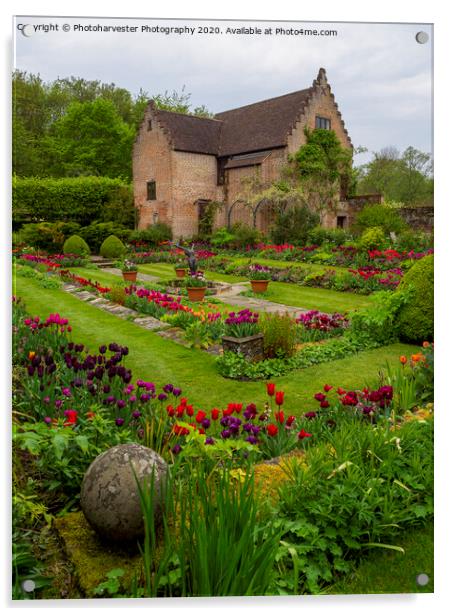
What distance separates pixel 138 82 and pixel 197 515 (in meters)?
3.13

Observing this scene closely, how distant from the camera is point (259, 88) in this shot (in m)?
3.91

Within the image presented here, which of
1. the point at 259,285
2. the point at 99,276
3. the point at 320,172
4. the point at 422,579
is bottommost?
the point at 422,579

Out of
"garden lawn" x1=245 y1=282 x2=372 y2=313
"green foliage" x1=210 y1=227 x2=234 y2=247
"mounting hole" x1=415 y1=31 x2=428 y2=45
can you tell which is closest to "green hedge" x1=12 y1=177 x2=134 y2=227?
"mounting hole" x1=415 y1=31 x2=428 y2=45

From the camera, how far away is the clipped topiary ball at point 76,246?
710 cm

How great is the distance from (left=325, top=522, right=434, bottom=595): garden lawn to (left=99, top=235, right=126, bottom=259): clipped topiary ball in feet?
21.5

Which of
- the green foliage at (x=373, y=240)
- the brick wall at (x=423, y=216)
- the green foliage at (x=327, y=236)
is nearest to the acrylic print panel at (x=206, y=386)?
the brick wall at (x=423, y=216)

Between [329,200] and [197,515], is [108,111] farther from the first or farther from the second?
[329,200]

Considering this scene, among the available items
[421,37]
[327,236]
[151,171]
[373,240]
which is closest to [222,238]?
[151,171]

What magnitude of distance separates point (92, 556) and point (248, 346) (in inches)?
154

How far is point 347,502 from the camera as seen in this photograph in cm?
282

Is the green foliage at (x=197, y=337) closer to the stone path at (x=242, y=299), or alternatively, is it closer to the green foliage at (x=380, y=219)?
the stone path at (x=242, y=299)

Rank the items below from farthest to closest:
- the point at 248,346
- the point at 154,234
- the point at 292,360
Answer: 1. the point at 154,234
2. the point at 248,346
3. the point at 292,360

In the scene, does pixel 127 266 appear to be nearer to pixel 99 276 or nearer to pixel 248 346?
pixel 99 276

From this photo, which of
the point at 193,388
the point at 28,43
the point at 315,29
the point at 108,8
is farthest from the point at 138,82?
the point at 193,388
